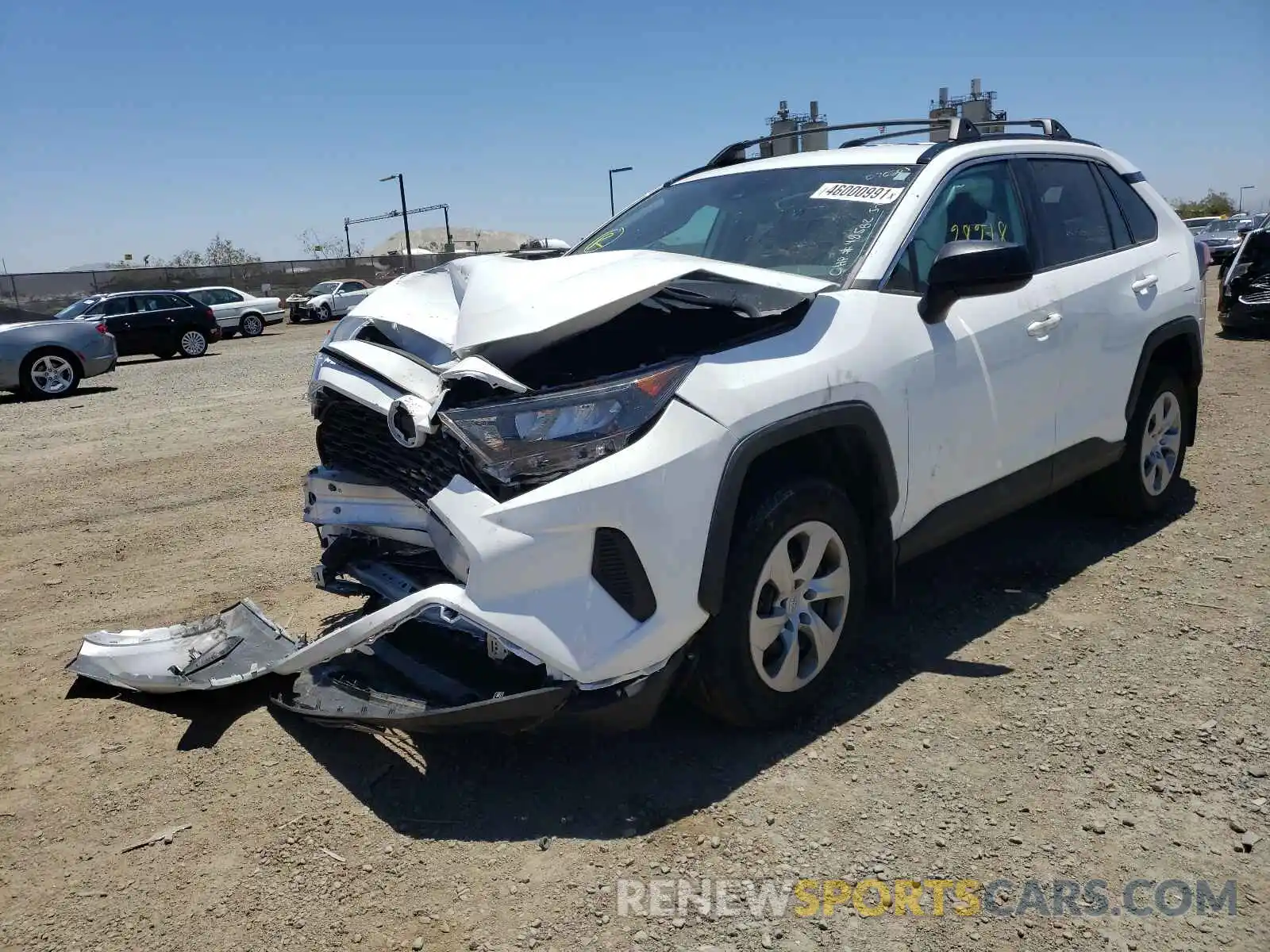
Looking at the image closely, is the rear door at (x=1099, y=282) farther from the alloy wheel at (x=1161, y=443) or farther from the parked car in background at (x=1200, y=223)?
the parked car in background at (x=1200, y=223)

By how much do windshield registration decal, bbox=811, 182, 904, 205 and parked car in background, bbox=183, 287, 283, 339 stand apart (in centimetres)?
2686

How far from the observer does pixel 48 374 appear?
13.7 meters

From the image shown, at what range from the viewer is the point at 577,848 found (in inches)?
104

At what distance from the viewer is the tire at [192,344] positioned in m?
21.5

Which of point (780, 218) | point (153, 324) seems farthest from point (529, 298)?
point (153, 324)

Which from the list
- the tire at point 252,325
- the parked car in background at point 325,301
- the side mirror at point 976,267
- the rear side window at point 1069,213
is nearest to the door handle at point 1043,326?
the rear side window at point 1069,213

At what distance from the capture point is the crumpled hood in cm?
286

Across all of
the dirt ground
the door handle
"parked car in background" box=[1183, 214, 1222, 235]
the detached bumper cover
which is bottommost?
the dirt ground

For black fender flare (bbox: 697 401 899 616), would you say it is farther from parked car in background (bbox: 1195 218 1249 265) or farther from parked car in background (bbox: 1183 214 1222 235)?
parked car in background (bbox: 1183 214 1222 235)

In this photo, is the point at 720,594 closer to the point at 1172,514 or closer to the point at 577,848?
the point at 577,848

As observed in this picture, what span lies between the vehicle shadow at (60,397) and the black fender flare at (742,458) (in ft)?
42.0

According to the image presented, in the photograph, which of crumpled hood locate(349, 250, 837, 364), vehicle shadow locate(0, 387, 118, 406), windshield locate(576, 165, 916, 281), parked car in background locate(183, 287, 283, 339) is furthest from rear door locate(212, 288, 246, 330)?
crumpled hood locate(349, 250, 837, 364)

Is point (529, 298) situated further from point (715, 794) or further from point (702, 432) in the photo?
point (715, 794)

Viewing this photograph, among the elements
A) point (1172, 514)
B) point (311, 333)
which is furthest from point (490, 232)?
point (1172, 514)
